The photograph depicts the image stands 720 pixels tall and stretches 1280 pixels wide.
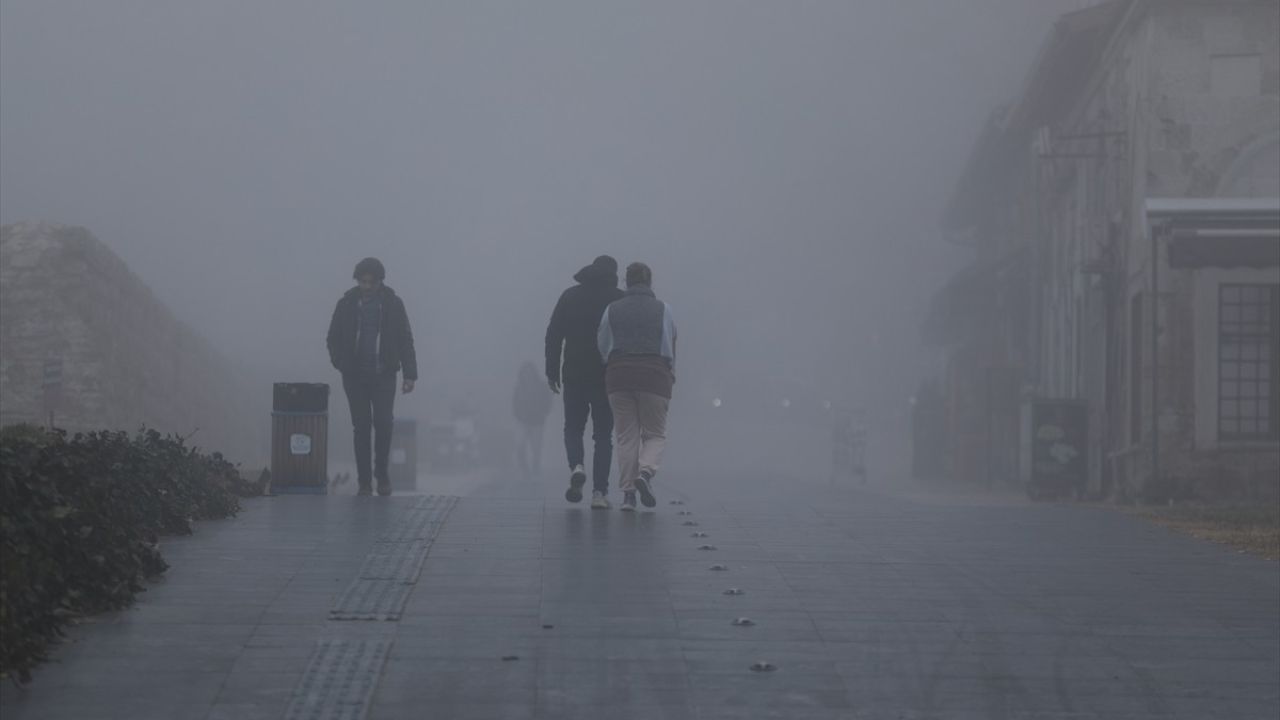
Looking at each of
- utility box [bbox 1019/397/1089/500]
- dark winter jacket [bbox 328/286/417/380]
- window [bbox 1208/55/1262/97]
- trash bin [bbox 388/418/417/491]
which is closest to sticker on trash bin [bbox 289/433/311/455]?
dark winter jacket [bbox 328/286/417/380]

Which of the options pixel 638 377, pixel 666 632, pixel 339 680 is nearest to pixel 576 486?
pixel 638 377

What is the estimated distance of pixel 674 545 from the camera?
12.1 m

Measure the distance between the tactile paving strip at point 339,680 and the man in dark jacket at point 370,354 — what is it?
8.40 meters

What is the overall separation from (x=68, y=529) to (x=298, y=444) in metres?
8.28

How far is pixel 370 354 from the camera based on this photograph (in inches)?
661

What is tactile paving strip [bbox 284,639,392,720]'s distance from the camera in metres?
7.32

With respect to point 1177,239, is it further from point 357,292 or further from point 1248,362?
point 357,292

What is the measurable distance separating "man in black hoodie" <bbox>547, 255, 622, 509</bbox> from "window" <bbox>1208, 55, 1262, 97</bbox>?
14636 millimetres

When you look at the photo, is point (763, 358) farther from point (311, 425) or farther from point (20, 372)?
point (311, 425)

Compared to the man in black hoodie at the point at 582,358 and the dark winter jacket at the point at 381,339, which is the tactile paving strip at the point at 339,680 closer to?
the man in black hoodie at the point at 582,358

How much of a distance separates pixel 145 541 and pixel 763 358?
134 m

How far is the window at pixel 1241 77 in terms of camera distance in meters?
27.3

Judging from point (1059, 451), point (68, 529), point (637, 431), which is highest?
point (637, 431)

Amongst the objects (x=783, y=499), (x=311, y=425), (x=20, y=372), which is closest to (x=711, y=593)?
(x=311, y=425)
